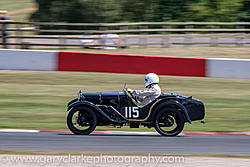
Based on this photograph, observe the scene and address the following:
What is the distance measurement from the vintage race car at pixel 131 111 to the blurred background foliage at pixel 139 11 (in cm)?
2248

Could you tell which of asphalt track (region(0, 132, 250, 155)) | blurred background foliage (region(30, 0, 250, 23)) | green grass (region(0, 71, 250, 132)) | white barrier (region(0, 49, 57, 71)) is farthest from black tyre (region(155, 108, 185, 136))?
blurred background foliage (region(30, 0, 250, 23))

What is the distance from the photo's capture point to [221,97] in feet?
41.8

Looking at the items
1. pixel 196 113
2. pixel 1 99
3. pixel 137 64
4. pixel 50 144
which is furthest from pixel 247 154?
pixel 137 64

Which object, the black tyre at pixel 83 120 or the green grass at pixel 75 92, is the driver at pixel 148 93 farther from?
the green grass at pixel 75 92

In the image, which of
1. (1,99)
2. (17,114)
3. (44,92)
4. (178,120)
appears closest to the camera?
(178,120)

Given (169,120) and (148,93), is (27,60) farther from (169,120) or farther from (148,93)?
(169,120)

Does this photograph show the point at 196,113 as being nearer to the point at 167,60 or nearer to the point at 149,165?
the point at 149,165

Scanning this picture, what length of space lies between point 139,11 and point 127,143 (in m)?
24.7

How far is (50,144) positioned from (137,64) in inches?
294

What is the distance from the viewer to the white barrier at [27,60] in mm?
15594

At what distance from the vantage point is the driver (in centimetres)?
816

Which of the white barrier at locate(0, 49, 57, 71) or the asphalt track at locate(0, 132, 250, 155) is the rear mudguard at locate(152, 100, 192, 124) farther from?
the white barrier at locate(0, 49, 57, 71)

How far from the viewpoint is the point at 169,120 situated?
821cm

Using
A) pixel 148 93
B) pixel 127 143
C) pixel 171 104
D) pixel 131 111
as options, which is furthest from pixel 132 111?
pixel 171 104
